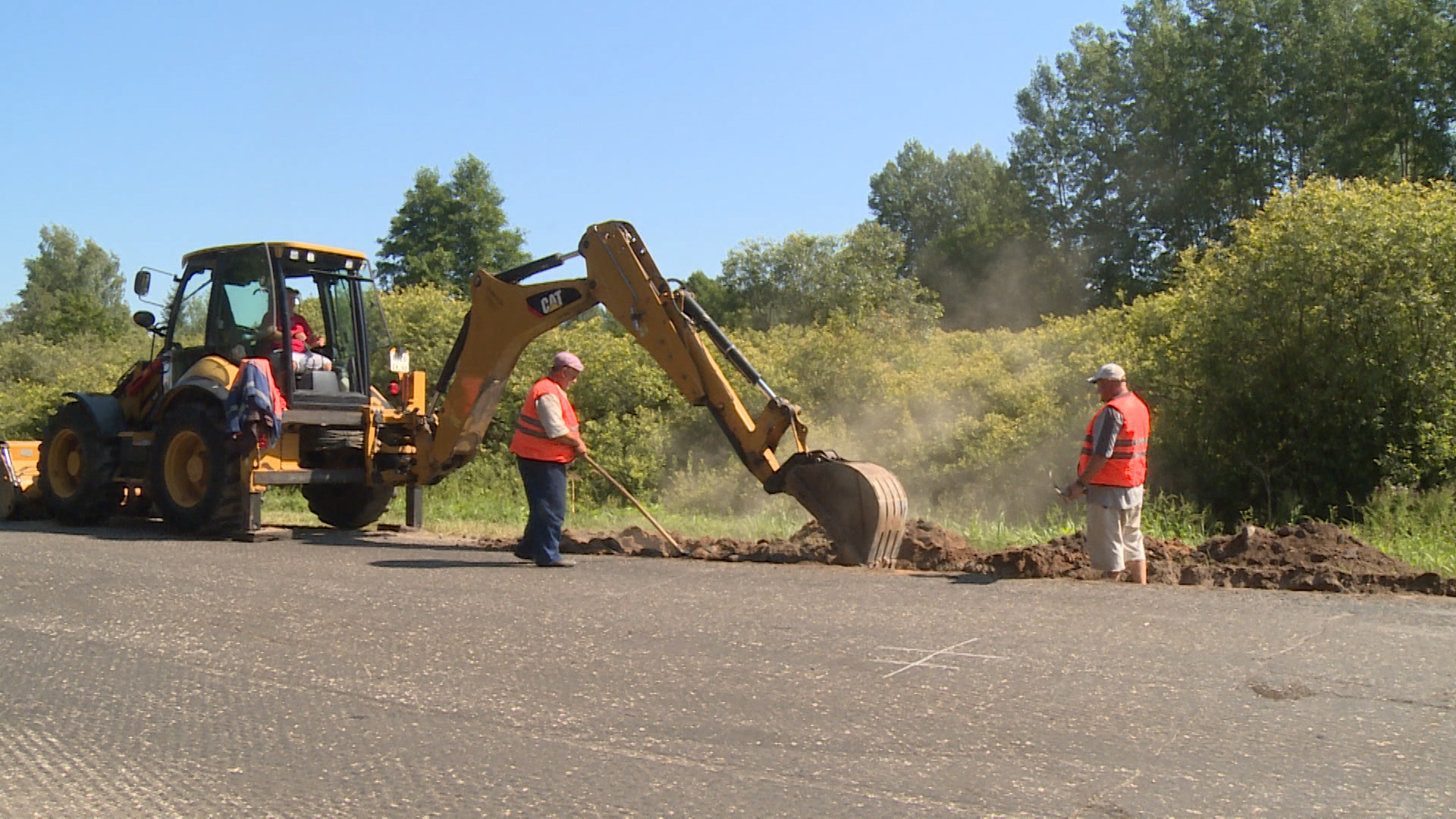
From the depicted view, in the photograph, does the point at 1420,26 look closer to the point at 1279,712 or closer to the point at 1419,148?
the point at 1419,148

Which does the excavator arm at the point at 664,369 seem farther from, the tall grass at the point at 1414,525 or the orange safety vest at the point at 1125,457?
the tall grass at the point at 1414,525

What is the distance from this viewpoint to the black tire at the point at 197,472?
1217 centimetres

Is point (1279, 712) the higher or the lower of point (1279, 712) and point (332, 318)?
the lower

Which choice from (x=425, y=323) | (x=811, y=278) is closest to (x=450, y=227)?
(x=811, y=278)

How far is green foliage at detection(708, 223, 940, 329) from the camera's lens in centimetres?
5331

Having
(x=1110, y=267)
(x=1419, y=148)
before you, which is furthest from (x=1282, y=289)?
(x=1110, y=267)

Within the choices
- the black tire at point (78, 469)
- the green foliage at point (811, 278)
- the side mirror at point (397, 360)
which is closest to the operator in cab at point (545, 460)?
the side mirror at point (397, 360)

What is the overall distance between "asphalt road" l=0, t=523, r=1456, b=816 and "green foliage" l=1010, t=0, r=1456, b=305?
32861 mm

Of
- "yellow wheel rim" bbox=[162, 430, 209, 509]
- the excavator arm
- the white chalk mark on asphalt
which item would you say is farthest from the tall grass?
"yellow wheel rim" bbox=[162, 430, 209, 509]

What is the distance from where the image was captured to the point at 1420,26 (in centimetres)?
3666

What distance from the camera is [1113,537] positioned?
8.50 metres

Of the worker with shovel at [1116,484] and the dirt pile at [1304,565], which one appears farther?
the worker with shovel at [1116,484]

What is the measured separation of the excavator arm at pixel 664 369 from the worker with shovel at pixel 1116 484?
5.46ft

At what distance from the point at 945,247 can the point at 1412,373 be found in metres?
52.4
